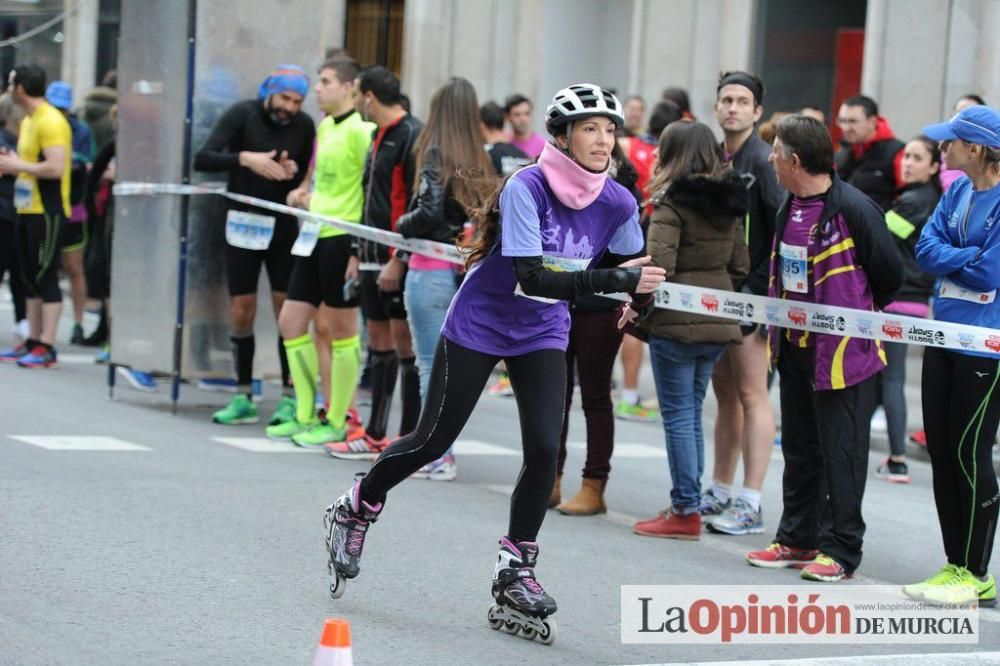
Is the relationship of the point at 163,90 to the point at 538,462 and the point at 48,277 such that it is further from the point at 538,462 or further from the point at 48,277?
the point at 538,462

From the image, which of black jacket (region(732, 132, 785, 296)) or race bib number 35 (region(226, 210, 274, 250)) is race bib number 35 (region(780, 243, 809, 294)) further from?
race bib number 35 (region(226, 210, 274, 250))

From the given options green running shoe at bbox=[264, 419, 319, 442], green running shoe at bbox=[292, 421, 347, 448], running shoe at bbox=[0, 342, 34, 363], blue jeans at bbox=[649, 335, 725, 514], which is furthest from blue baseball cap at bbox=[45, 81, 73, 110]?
Result: blue jeans at bbox=[649, 335, 725, 514]

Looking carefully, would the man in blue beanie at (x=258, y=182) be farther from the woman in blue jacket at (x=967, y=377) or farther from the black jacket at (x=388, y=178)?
the woman in blue jacket at (x=967, y=377)

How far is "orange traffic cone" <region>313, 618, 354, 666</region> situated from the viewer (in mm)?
4094

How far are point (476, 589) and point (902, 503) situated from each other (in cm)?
398

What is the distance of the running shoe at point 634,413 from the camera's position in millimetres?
12492

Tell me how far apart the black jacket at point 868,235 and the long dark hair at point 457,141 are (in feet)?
6.84

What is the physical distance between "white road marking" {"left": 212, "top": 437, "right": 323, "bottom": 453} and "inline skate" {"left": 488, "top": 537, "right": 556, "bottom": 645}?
3814 millimetres

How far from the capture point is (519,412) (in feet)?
19.0

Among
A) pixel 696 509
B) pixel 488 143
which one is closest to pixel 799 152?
pixel 696 509

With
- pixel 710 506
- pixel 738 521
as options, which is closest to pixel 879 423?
pixel 710 506

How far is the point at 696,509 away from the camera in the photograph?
780 cm

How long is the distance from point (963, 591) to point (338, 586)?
253cm

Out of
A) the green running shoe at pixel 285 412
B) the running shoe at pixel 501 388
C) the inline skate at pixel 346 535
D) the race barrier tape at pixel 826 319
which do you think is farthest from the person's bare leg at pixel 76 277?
the inline skate at pixel 346 535
